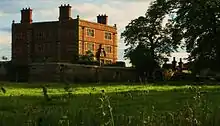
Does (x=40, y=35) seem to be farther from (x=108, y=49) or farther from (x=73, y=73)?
(x=73, y=73)

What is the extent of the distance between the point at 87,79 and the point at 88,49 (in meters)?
29.2

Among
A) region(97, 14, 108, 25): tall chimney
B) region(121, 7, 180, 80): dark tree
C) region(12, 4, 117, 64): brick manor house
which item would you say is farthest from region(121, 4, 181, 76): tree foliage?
region(97, 14, 108, 25): tall chimney

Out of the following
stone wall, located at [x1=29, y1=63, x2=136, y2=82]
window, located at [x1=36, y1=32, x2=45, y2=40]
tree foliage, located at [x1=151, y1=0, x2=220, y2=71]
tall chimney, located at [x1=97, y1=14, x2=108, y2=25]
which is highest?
tall chimney, located at [x1=97, y1=14, x2=108, y2=25]

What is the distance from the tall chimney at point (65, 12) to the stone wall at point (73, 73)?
1109 inches

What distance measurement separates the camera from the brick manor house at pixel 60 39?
110 metres

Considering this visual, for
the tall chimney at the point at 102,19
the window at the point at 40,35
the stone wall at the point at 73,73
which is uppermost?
the tall chimney at the point at 102,19

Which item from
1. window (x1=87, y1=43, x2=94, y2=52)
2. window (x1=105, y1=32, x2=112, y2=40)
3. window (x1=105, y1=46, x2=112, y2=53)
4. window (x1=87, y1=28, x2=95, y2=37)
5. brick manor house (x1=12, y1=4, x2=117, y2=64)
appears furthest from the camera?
window (x1=105, y1=32, x2=112, y2=40)

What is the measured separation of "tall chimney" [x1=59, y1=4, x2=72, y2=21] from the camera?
375ft

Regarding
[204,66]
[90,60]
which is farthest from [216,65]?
[90,60]

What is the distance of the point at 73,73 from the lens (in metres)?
82.0

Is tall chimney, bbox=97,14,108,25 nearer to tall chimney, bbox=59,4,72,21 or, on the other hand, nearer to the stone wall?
tall chimney, bbox=59,4,72,21

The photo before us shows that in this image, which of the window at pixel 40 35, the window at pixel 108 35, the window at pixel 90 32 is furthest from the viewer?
the window at pixel 108 35

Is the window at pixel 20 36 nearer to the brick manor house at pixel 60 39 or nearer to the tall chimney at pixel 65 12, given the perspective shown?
the brick manor house at pixel 60 39

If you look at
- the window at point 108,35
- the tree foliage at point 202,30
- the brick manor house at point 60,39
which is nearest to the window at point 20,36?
the brick manor house at point 60,39
